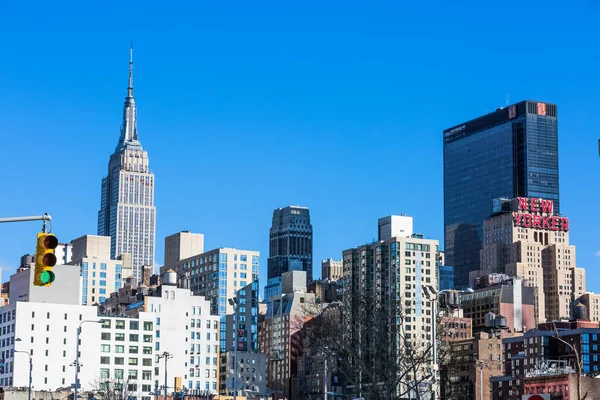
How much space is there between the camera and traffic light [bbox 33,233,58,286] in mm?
40438

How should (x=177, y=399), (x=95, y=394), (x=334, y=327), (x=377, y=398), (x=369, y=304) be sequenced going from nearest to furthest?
(x=377, y=398)
(x=334, y=327)
(x=369, y=304)
(x=95, y=394)
(x=177, y=399)

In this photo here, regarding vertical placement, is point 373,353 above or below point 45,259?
Result: below

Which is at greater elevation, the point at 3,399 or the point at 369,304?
the point at 369,304

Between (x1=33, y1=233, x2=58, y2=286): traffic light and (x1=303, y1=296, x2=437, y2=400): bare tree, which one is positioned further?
(x1=303, y1=296, x2=437, y2=400): bare tree

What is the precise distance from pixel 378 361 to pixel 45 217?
83050 millimetres

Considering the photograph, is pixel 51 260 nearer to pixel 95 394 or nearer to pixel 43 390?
pixel 95 394

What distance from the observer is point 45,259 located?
133 feet

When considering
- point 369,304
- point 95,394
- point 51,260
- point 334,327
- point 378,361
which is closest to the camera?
point 51,260

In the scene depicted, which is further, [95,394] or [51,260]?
[95,394]

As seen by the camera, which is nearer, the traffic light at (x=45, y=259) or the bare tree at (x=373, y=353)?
the traffic light at (x=45, y=259)

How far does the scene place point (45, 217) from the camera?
141 ft

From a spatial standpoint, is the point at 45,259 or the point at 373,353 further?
the point at 373,353

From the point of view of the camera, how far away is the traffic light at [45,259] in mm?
40438

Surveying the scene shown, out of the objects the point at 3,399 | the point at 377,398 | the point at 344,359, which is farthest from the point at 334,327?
the point at 3,399
